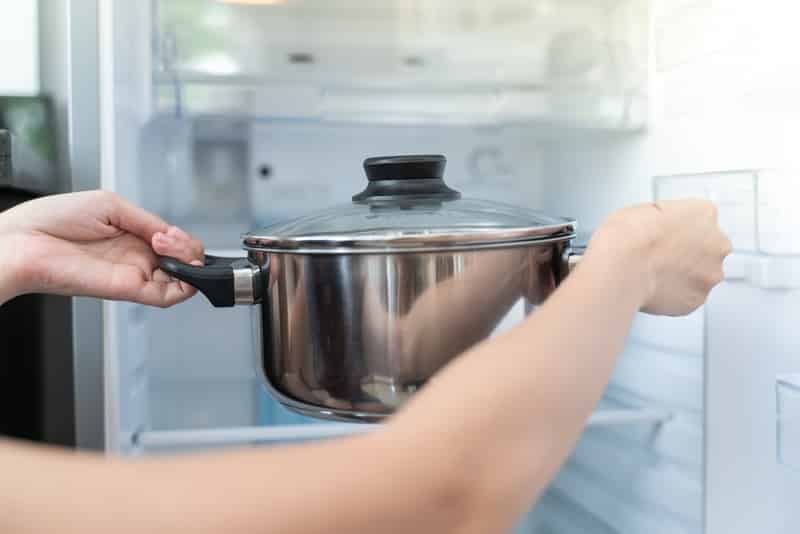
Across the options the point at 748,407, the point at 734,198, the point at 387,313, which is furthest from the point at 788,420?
the point at 387,313

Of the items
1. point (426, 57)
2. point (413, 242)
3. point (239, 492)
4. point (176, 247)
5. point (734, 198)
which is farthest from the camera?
point (426, 57)

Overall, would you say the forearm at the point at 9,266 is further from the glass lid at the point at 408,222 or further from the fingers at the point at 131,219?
the glass lid at the point at 408,222

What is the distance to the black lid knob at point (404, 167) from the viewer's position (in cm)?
60

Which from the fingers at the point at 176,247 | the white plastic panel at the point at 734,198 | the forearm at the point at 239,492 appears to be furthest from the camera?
the white plastic panel at the point at 734,198

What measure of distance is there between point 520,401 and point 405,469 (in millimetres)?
70

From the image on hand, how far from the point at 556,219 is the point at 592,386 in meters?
0.21

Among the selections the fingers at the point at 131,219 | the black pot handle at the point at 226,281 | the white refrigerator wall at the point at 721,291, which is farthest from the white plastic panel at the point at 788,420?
the fingers at the point at 131,219

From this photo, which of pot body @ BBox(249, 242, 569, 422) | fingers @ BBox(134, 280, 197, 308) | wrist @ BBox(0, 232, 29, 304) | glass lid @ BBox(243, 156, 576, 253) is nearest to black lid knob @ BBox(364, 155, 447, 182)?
glass lid @ BBox(243, 156, 576, 253)

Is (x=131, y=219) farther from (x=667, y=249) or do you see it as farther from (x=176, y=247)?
(x=667, y=249)

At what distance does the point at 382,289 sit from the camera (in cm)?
54

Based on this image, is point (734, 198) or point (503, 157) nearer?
point (734, 198)

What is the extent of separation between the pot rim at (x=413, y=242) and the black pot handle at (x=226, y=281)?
0.11ft

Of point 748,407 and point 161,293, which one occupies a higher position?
point 161,293

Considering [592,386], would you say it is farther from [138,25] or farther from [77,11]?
[138,25]
